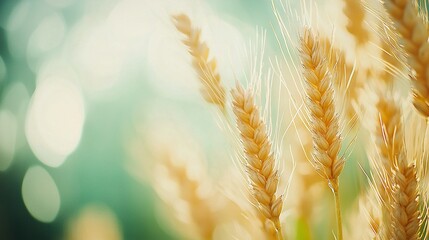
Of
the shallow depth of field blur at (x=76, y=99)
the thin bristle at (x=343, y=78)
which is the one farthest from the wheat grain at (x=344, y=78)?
the shallow depth of field blur at (x=76, y=99)

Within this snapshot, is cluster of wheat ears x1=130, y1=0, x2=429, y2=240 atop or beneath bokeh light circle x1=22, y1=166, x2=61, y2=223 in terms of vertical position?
atop

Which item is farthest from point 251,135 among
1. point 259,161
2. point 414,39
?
point 414,39

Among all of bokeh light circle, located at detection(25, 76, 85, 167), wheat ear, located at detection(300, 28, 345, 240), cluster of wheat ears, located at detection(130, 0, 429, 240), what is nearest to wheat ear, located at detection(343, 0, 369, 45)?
cluster of wheat ears, located at detection(130, 0, 429, 240)

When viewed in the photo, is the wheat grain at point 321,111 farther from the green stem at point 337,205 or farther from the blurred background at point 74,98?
the blurred background at point 74,98

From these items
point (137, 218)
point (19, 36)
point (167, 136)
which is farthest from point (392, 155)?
point (19, 36)

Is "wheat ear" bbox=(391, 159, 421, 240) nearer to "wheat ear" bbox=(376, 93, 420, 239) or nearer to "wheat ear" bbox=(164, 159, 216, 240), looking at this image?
"wheat ear" bbox=(376, 93, 420, 239)

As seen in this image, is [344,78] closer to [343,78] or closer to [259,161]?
[343,78]
